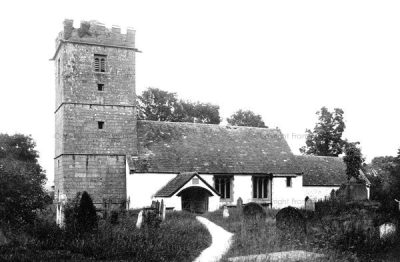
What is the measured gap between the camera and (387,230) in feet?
61.9

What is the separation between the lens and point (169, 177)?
1323 inches

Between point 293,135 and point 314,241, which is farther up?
point 293,135

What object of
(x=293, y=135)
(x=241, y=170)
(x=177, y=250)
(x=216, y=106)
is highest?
(x=216, y=106)

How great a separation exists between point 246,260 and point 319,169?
104ft

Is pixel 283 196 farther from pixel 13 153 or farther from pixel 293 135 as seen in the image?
pixel 13 153

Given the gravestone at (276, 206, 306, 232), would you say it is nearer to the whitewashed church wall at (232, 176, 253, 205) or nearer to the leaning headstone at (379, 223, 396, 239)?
the leaning headstone at (379, 223, 396, 239)

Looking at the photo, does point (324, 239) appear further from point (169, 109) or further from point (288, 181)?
point (169, 109)

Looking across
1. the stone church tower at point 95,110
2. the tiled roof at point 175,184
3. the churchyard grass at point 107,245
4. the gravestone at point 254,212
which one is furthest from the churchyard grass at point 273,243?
the stone church tower at point 95,110

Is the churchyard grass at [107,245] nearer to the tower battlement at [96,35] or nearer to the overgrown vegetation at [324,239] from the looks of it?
the overgrown vegetation at [324,239]

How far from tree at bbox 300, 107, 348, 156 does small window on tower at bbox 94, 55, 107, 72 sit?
29.9m

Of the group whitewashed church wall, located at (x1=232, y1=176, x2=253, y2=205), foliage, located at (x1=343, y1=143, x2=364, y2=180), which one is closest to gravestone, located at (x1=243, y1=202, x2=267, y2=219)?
whitewashed church wall, located at (x1=232, y1=176, x2=253, y2=205)

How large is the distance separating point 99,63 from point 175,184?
10041 millimetres

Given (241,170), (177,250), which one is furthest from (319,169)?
(177,250)

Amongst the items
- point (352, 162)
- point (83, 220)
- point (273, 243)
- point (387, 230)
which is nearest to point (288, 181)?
point (352, 162)
